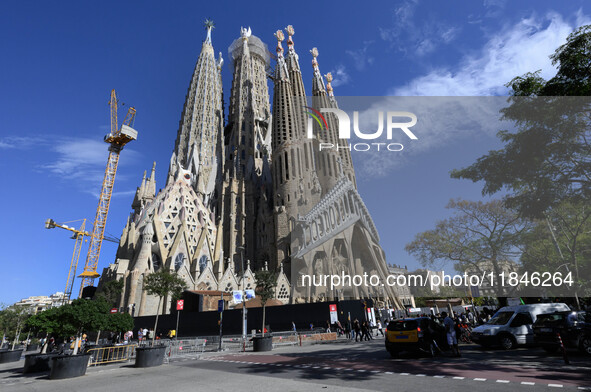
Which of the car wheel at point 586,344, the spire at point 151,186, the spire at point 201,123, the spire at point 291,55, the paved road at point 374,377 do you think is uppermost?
the spire at point 291,55

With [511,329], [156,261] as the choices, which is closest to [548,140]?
[511,329]

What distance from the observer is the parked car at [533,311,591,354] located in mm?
8961

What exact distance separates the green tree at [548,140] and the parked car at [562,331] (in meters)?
6.65

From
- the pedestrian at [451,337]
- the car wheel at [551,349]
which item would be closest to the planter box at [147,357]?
the pedestrian at [451,337]

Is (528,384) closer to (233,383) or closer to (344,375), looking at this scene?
(344,375)

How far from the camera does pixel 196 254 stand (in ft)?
142

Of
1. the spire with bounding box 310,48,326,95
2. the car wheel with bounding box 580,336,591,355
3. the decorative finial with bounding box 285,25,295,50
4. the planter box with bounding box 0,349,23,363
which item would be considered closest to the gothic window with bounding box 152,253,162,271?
the planter box with bounding box 0,349,23,363

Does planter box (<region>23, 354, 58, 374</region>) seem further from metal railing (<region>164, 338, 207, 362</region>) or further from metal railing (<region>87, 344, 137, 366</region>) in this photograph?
metal railing (<region>164, 338, 207, 362</region>)

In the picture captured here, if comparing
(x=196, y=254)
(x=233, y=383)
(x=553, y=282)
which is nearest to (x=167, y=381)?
(x=233, y=383)

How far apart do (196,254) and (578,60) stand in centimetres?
4332

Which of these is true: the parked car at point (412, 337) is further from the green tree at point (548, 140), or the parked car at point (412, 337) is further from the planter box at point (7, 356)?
the planter box at point (7, 356)

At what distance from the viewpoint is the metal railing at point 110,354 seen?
13430 mm

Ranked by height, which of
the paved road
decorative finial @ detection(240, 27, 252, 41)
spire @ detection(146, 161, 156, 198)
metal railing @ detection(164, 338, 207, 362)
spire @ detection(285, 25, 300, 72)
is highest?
decorative finial @ detection(240, 27, 252, 41)

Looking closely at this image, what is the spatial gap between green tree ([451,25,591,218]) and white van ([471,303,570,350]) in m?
5.90
